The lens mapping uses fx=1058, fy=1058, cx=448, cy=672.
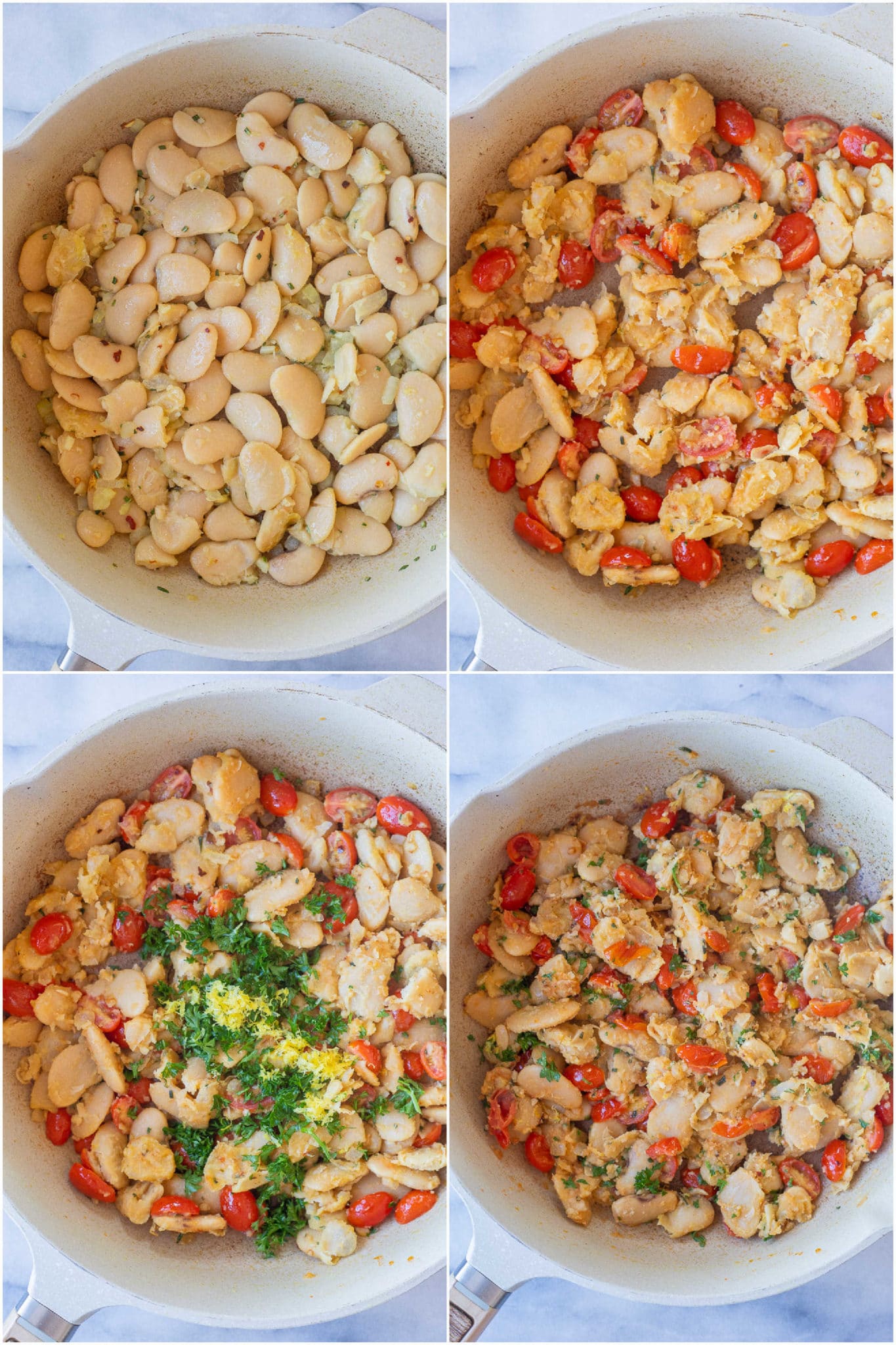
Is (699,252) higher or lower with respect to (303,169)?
lower

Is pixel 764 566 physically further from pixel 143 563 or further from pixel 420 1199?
pixel 420 1199

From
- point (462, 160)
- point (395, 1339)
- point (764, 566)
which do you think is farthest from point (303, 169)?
point (395, 1339)

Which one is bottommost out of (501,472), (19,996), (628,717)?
(19,996)

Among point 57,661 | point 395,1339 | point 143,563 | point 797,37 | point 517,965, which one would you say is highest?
point 797,37

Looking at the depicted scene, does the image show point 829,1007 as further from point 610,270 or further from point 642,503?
point 610,270

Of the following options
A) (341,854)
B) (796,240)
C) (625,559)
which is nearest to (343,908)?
(341,854)
